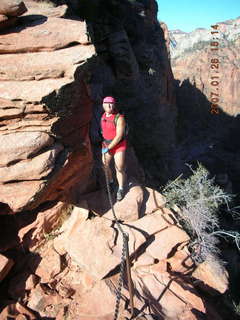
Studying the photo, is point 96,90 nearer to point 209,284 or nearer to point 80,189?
point 80,189

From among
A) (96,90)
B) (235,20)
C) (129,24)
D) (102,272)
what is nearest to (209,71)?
(129,24)

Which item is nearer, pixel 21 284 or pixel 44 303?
pixel 44 303

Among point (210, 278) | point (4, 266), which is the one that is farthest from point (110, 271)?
point (210, 278)

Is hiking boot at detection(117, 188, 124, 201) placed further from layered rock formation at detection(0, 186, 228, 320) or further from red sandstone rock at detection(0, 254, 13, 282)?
red sandstone rock at detection(0, 254, 13, 282)

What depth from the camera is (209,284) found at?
554 cm

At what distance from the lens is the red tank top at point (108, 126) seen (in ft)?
15.0

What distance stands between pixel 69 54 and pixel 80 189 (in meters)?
2.76

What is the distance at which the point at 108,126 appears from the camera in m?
4.64

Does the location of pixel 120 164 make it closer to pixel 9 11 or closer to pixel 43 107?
pixel 43 107

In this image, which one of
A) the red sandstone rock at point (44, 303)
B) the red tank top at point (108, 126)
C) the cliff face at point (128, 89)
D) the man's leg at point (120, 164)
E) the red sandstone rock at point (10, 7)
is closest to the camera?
the red sandstone rock at point (10, 7)

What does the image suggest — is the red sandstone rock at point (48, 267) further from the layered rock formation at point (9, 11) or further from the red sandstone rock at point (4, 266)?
the layered rock formation at point (9, 11)

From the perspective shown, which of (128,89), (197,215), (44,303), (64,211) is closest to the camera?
(44,303)

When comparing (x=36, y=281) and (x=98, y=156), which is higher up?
(x=98, y=156)

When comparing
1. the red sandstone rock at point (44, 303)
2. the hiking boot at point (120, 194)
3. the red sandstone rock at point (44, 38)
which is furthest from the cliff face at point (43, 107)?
the red sandstone rock at point (44, 303)
